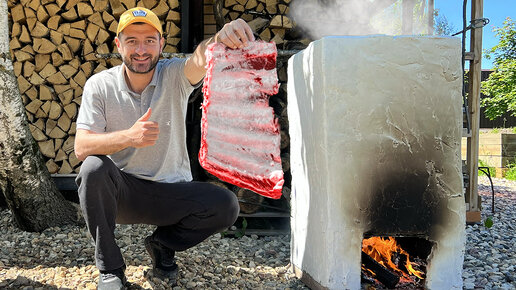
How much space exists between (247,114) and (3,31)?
2412mm

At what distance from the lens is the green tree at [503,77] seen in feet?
46.2

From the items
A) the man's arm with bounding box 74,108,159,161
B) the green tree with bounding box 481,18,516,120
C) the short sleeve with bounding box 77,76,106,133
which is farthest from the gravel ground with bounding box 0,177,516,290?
the green tree with bounding box 481,18,516,120

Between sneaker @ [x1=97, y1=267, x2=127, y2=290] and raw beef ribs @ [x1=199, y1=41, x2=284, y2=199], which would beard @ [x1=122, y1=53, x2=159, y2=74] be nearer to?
raw beef ribs @ [x1=199, y1=41, x2=284, y2=199]

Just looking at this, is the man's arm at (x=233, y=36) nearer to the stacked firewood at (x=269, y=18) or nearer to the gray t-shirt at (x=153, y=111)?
the gray t-shirt at (x=153, y=111)

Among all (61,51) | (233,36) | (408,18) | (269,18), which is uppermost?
(408,18)

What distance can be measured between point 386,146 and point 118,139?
1.35 m

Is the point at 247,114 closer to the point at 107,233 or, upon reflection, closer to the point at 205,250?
the point at 107,233

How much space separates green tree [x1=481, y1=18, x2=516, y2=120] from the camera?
14078mm

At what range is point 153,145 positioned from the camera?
104 inches

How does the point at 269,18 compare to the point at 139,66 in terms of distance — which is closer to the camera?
the point at 139,66

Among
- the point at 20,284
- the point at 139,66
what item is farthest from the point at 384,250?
the point at 20,284

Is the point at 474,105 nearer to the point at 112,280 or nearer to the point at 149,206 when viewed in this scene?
the point at 149,206

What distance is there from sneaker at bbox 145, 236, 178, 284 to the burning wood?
114 centimetres

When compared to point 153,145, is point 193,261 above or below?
below
